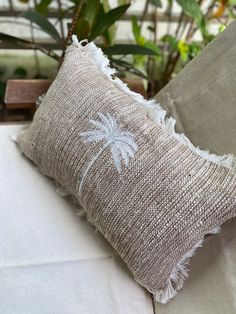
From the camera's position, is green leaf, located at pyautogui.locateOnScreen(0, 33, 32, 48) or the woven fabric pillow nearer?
the woven fabric pillow

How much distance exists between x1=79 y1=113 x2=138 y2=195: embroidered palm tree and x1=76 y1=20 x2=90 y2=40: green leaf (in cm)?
32

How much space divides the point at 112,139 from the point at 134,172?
0.08 meters

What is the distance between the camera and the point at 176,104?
3.22ft

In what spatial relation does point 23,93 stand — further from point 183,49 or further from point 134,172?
point 183,49

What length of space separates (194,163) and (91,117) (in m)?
0.24

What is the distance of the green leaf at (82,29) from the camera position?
101 centimetres

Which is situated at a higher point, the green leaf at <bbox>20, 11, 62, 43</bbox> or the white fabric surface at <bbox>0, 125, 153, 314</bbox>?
the green leaf at <bbox>20, 11, 62, 43</bbox>

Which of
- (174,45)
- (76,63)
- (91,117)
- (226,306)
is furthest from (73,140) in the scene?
(174,45)

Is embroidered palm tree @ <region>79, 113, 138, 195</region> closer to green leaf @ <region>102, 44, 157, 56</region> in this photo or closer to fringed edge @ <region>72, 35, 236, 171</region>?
fringed edge @ <region>72, 35, 236, 171</region>

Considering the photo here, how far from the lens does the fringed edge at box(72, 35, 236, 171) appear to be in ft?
2.55

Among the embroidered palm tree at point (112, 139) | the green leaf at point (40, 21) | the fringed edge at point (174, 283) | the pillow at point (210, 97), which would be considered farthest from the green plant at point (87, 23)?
the fringed edge at point (174, 283)

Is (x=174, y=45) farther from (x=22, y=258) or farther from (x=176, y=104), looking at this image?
(x=22, y=258)

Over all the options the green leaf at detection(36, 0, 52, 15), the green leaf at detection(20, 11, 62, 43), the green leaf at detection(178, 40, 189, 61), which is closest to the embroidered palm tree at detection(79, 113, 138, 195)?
the green leaf at detection(20, 11, 62, 43)

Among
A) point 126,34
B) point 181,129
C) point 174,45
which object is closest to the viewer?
point 181,129
